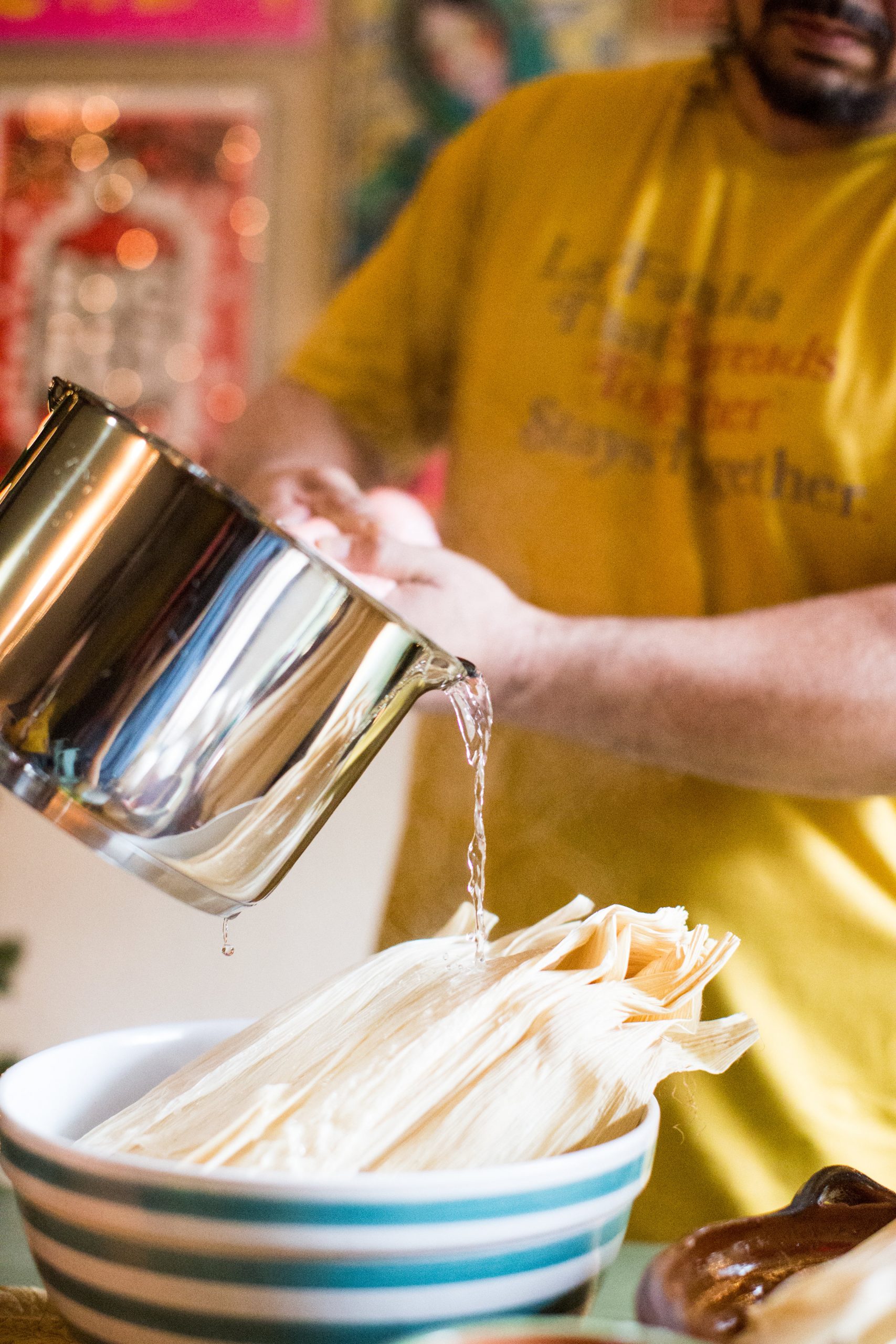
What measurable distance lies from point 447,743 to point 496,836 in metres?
0.09

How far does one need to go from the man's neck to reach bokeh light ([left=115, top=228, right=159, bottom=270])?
0.78 meters

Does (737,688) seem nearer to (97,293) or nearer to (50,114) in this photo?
(97,293)

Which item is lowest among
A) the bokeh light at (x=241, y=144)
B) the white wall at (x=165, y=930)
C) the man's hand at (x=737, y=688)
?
Answer: the white wall at (x=165, y=930)

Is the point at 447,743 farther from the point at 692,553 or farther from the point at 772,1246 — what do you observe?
the point at 772,1246

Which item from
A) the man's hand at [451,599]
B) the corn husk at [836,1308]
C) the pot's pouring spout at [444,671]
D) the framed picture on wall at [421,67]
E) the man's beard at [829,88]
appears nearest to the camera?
the corn husk at [836,1308]

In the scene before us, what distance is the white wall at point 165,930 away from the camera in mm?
1408

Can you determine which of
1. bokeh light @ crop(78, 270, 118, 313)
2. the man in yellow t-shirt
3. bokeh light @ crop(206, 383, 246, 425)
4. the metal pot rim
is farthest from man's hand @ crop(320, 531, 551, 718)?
bokeh light @ crop(78, 270, 118, 313)

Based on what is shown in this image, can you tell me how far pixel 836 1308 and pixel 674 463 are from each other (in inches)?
23.2

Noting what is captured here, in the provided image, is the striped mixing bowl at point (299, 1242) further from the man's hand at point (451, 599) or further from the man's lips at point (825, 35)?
the man's lips at point (825, 35)

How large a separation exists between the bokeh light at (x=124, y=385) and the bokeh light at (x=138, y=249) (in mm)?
123

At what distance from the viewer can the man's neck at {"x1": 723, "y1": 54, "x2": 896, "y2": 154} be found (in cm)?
77

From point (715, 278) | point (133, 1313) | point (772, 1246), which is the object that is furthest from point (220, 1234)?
point (715, 278)

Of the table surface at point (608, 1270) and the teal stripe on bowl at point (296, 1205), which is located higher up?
the teal stripe on bowl at point (296, 1205)

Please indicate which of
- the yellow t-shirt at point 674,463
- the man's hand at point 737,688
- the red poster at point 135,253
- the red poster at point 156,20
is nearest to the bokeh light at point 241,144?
the red poster at point 135,253
